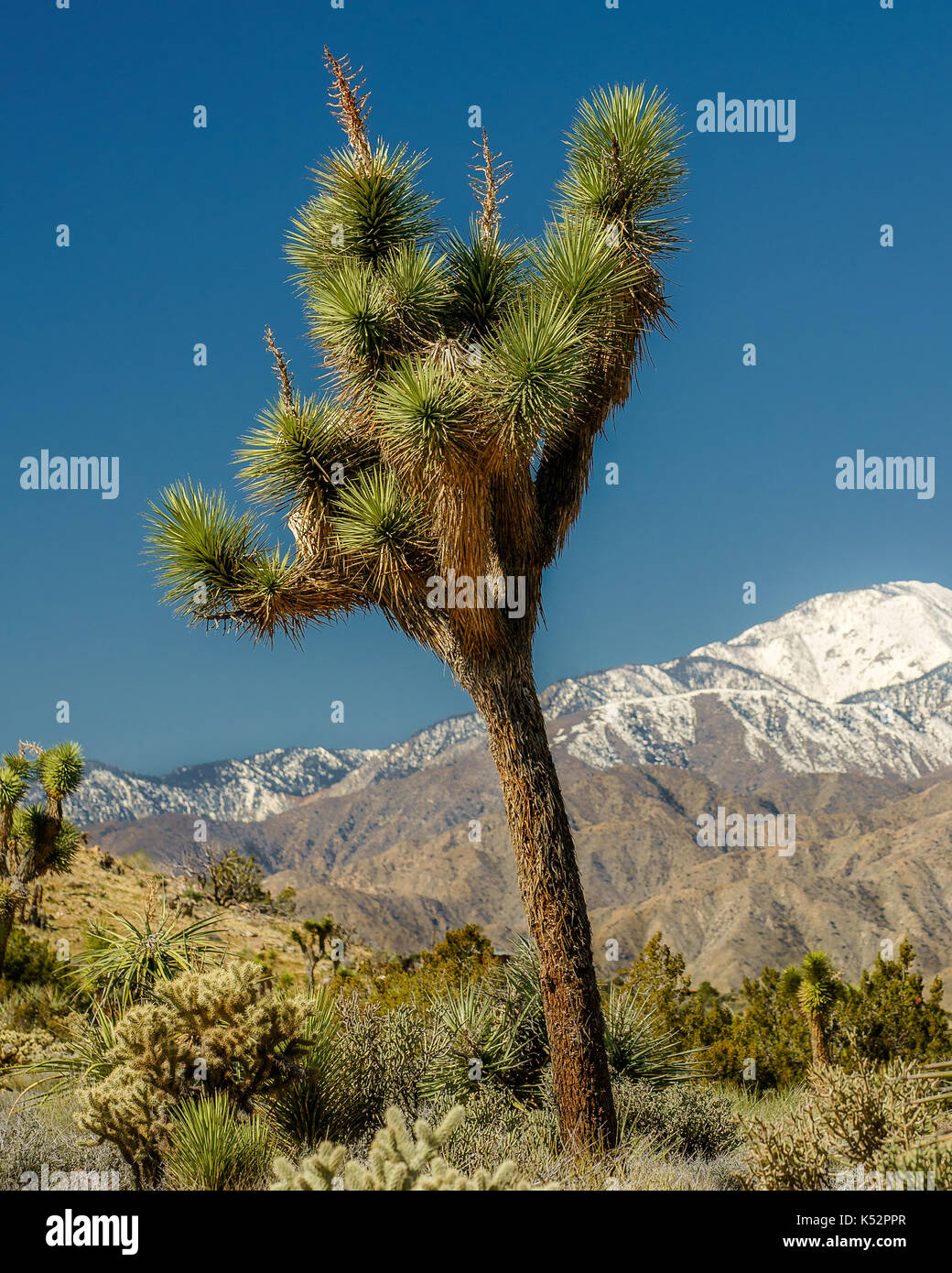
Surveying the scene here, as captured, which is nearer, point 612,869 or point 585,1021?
point 585,1021

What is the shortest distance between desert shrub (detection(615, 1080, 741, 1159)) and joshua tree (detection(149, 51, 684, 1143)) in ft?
3.04

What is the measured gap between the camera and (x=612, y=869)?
19588 centimetres

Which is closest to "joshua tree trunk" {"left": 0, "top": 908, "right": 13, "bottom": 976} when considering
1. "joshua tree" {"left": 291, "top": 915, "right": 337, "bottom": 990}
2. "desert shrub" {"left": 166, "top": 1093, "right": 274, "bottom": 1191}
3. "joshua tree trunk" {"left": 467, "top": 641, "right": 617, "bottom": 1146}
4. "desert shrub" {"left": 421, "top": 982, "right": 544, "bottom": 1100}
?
"desert shrub" {"left": 421, "top": 982, "right": 544, "bottom": 1100}

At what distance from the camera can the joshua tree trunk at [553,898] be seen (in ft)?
22.4

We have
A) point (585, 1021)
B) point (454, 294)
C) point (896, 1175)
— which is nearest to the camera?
point (896, 1175)

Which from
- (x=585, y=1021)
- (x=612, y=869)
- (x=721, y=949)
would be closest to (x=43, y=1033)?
(x=585, y=1021)

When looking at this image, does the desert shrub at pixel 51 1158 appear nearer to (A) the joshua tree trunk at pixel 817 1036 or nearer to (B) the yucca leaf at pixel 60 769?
(A) the joshua tree trunk at pixel 817 1036

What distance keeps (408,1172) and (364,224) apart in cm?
708

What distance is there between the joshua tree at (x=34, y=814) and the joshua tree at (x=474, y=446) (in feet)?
43.5

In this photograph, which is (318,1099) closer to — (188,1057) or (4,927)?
(188,1057)

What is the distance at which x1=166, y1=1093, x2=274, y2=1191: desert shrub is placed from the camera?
18.4 feet

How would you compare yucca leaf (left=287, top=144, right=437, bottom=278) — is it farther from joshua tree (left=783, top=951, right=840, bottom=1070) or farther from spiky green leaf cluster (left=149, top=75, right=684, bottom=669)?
joshua tree (left=783, top=951, right=840, bottom=1070)

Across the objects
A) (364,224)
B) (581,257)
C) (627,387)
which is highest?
(364,224)
